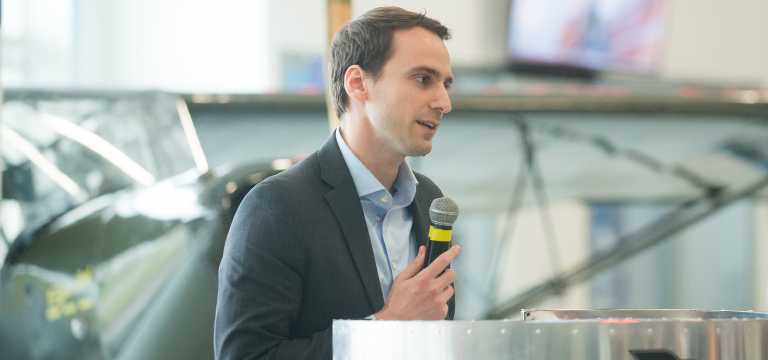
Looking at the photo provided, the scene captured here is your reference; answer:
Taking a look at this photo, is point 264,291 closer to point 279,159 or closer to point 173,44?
point 279,159

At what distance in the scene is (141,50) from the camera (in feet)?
26.2

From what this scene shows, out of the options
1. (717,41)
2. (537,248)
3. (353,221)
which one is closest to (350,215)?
(353,221)

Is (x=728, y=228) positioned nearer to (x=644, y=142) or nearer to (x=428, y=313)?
(x=644, y=142)

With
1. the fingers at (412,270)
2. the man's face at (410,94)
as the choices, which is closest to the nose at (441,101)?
the man's face at (410,94)

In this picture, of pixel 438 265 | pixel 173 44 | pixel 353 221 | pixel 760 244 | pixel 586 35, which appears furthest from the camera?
pixel 760 244

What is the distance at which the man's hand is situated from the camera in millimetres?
1649

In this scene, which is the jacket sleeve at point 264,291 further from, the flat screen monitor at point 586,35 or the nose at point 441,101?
the flat screen monitor at point 586,35

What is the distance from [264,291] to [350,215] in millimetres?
186

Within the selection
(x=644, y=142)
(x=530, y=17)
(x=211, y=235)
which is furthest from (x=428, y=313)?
(x=530, y=17)

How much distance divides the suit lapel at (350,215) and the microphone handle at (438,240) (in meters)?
0.09

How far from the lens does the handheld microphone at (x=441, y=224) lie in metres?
1.74

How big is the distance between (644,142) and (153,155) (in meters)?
2.52

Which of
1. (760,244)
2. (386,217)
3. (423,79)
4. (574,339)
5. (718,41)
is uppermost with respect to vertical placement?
(718,41)

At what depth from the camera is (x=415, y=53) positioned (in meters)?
1.85
